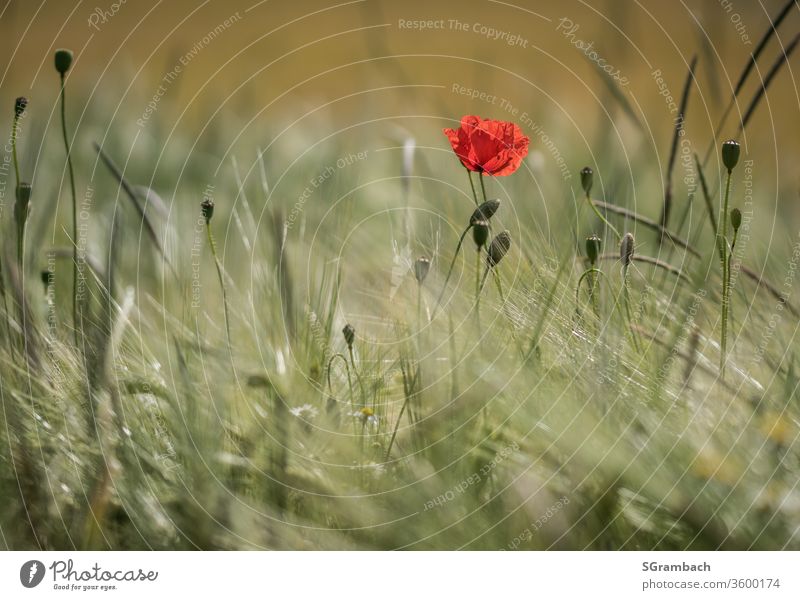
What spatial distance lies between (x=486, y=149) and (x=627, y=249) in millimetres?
126

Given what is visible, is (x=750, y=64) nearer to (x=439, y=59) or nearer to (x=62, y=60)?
(x=439, y=59)

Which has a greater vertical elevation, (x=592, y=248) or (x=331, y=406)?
(x=592, y=248)

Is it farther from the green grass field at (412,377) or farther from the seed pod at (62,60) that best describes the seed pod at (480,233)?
the seed pod at (62,60)

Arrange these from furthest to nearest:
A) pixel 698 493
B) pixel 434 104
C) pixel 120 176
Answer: pixel 434 104 → pixel 120 176 → pixel 698 493

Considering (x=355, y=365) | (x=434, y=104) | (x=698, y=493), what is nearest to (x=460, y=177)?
(x=434, y=104)

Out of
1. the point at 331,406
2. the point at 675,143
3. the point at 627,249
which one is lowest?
the point at 331,406

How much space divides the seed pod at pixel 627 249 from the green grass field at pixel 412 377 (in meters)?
0.01

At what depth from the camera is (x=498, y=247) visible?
0.61 m

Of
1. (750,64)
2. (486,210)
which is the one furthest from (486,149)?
(750,64)

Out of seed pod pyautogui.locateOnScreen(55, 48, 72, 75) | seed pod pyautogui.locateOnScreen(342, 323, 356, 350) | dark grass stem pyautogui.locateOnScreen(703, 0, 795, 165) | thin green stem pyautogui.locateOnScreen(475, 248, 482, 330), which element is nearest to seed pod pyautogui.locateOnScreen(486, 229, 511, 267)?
thin green stem pyautogui.locateOnScreen(475, 248, 482, 330)

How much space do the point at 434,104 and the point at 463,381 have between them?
1.08ft

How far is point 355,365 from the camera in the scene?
0.63 meters

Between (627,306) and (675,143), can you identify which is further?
(675,143)

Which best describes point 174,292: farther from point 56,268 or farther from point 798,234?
point 798,234
